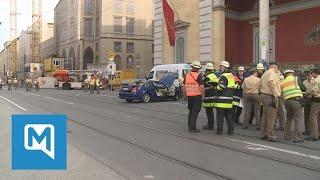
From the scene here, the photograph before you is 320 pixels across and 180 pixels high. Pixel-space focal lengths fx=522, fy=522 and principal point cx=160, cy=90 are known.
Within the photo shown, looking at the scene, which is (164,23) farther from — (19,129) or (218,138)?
(19,129)

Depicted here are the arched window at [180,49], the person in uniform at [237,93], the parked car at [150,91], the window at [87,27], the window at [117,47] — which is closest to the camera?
the person in uniform at [237,93]

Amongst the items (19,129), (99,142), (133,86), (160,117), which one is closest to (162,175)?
(19,129)

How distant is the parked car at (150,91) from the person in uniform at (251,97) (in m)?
13.4

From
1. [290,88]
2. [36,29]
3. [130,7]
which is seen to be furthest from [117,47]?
[290,88]

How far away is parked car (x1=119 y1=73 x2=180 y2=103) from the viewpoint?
2823 cm

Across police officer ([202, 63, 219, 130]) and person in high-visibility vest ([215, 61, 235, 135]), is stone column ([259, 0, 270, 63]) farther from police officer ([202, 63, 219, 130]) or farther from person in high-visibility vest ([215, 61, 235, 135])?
person in high-visibility vest ([215, 61, 235, 135])

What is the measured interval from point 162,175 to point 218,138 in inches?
183

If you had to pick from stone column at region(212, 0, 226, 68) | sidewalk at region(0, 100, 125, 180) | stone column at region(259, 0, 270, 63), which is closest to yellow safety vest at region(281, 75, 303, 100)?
sidewalk at region(0, 100, 125, 180)

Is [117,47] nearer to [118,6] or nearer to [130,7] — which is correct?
[118,6]

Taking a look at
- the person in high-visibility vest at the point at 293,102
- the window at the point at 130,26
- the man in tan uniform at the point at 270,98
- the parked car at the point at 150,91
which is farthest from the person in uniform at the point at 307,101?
the window at the point at 130,26

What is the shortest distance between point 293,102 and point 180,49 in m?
28.6

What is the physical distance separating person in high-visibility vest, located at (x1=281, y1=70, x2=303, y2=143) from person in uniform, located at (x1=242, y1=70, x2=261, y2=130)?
200cm

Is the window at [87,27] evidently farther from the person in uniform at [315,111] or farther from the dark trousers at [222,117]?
the person in uniform at [315,111]

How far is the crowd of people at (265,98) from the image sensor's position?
40.5ft
